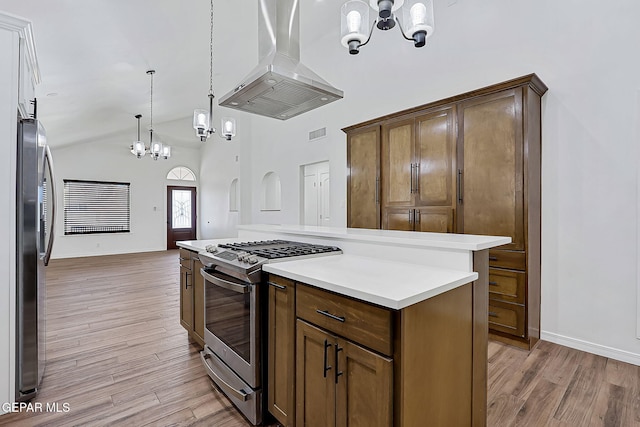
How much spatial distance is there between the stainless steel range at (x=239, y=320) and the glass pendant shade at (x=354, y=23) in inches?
57.0

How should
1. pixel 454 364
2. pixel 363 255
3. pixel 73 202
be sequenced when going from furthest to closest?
pixel 73 202
pixel 363 255
pixel 454 364

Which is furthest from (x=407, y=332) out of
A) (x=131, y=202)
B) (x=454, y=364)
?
(x=131, y=202)

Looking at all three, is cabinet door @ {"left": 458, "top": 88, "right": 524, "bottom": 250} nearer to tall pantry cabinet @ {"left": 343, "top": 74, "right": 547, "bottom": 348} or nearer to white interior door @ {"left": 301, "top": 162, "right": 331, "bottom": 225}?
tall pantry cabinet @ {"left": 343, "top": 74, "right": 547, "bottom": 348}

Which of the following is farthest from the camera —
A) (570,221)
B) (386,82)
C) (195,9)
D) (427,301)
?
(386,82)

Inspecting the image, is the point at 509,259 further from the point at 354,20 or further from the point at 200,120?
the point at 200,120

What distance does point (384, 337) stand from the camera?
3.82 ft

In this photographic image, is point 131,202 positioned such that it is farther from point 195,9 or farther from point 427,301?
point 427,301

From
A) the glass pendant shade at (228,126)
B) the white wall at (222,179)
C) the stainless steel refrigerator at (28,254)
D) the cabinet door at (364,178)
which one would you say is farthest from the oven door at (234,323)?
the white wall at (222,179)

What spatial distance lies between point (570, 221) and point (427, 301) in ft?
7.82

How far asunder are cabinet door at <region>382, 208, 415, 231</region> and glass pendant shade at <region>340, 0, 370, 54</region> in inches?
75.8

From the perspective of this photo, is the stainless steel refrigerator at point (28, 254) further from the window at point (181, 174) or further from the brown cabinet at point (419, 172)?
the window at point (181, 174)

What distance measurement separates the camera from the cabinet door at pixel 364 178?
3889mm

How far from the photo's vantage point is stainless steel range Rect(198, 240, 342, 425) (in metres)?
1.73

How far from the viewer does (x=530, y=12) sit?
2.99 m
